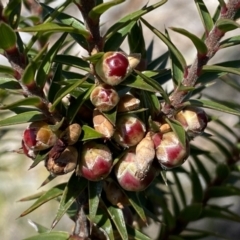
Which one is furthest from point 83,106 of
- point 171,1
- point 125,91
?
point 171,1

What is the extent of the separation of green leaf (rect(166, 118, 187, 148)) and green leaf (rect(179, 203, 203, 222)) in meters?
0.35

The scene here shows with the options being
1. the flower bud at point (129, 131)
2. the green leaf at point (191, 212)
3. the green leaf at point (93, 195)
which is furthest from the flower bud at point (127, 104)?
the green leaf at point (191, 212)

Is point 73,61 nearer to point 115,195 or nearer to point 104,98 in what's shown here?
point 104,98

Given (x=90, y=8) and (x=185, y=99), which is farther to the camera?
(x=185, y=99)

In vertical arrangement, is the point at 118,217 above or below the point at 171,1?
above

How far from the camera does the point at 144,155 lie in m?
0.56

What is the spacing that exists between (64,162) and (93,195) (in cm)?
8

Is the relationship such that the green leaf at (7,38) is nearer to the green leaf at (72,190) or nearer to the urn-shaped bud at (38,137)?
the urn-shaped bud at (38,137)

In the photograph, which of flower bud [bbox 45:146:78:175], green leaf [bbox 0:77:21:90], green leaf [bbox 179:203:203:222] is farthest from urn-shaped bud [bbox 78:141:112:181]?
green leaf [bbox 179:203:203:222]

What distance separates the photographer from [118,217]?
2.15 feet

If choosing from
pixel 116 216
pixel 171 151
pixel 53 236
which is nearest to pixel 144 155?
pixel 171 151

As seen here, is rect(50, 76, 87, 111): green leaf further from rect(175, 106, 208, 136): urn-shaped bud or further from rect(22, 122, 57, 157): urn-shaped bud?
rect(175, 106, 208, 136): urn-shaped bud

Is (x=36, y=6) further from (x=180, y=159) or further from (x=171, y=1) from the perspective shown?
(x=171, y=1)

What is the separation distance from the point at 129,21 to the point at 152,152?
158 mm
